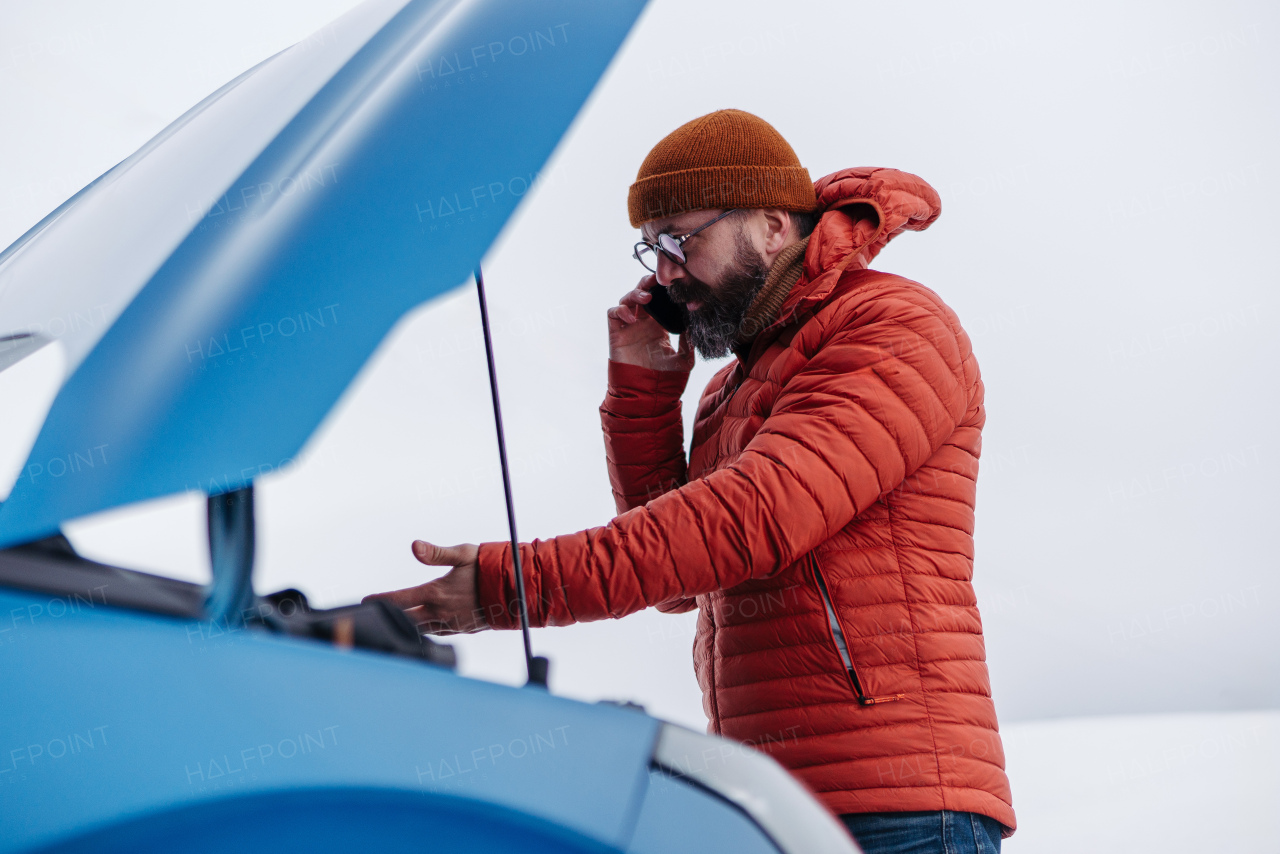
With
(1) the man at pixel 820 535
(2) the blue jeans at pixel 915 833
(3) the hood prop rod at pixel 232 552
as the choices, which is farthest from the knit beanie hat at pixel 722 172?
(3) the hood prop rod at pixel 232 552

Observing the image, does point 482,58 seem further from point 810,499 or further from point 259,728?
point 810,499

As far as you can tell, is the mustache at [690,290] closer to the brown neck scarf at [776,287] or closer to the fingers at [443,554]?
the brown neck scarf at [776,287]

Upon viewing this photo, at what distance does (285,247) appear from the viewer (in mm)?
582

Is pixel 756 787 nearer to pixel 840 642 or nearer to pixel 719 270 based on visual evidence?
pixel 840 642

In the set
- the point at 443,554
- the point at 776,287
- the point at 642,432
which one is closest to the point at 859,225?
the point at 776,287

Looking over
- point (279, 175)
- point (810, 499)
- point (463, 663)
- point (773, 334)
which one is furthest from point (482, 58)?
point (773, 334)

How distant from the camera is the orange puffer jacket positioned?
973 mm

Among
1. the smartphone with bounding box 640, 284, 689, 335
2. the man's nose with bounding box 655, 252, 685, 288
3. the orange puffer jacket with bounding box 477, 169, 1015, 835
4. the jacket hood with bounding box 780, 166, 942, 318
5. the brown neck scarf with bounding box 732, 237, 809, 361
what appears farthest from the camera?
the smartphone with bounding box 640, 284, 689, 335

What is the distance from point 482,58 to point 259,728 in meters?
0.46

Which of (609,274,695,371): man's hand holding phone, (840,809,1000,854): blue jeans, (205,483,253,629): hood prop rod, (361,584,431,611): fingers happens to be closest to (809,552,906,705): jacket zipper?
(840,809,1000,854): blue jeans

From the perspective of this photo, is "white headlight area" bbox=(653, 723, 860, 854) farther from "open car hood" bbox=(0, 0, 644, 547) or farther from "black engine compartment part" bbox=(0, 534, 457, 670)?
"open car hood" bbox=(0, 0, 644, 547)

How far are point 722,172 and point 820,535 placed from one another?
25.6 inches

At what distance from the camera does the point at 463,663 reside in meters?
0.77

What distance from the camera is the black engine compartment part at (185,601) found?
22.3 inches
